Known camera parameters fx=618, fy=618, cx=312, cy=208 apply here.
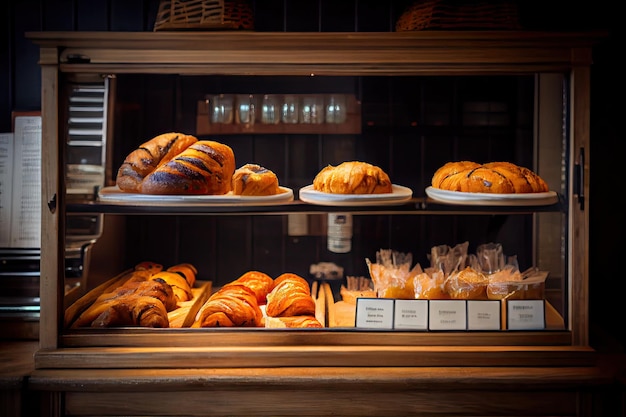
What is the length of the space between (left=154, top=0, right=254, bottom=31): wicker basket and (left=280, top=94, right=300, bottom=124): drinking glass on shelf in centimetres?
30

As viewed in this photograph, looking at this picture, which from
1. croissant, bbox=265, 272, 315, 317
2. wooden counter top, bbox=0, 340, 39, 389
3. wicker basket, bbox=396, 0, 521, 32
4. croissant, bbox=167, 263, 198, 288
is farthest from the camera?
croissant, bbox=167, 263, 198, 288

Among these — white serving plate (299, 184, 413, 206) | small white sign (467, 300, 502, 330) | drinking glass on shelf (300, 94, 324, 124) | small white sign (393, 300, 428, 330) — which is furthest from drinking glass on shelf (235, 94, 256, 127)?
small white sign (467, 300, 502, 330)

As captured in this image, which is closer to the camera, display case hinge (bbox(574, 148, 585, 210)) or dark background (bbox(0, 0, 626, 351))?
display case hinge (bbox(574, 148, 585, 210))

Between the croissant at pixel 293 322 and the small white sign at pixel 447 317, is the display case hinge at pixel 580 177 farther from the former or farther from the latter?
the croissant at pixel 293 322

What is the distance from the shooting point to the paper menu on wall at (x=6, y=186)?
2262mm

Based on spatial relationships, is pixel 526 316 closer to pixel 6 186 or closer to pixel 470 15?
pixel 470 15

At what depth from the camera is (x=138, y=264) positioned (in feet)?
7.44

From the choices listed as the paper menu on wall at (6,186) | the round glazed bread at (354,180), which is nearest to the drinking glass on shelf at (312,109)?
the round glazed bread at (354,180)

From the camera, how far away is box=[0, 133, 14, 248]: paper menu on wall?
7.42 ft

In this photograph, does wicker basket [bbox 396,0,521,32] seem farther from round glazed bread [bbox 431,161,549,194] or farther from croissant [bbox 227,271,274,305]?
croissant [bbox 227,271,274,305]

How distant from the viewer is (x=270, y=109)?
2.15 metres

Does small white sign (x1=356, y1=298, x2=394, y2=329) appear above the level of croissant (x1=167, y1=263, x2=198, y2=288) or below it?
below

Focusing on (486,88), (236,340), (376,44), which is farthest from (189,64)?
(486,88)

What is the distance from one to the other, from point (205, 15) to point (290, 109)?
45 centimetres
